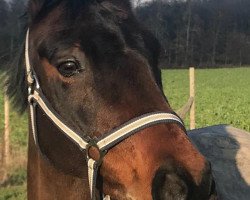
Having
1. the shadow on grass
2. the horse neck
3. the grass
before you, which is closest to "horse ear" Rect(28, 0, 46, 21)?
the horse neck

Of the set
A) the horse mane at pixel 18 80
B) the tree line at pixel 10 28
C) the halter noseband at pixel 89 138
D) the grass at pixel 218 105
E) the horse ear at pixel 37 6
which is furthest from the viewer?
the grass at pixel 218 105

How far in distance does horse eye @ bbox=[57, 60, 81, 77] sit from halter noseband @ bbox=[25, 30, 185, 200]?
222 mm

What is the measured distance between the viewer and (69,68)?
2.13 m

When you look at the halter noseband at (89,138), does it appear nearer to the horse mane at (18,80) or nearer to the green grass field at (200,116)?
the horse mane at (18,80)

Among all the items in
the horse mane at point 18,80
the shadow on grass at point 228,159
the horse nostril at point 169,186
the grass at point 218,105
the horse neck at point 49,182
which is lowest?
the grass at point 218,105

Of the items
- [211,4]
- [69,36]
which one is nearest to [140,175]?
[69,36]

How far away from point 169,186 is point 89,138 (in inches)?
18.3

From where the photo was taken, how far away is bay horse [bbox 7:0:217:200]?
74.7 inches

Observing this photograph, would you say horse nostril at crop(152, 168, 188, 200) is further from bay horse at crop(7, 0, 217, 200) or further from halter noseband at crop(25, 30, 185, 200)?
halter noseband at crop(25, 30, 185, 200)

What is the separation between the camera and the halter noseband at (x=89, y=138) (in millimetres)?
1979

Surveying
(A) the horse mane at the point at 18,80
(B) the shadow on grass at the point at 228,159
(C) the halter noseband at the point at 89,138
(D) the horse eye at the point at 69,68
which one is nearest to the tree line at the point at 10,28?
(A) the horse mane at the point at 18,80

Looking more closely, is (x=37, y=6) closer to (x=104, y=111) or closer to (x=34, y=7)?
(x=34, y=7)

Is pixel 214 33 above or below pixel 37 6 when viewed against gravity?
above

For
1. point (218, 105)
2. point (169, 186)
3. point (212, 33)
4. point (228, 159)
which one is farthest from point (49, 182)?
point (212, 33)
